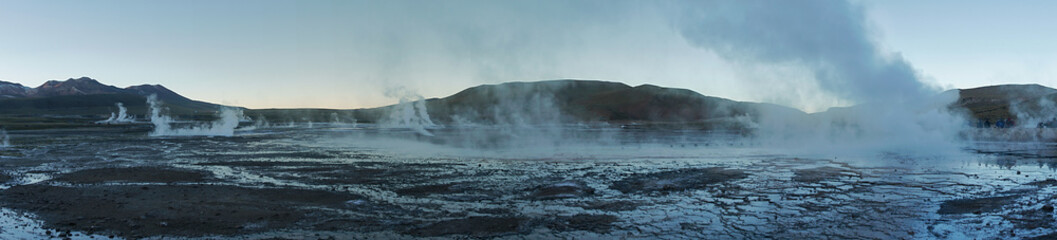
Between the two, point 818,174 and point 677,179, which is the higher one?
point 818,174

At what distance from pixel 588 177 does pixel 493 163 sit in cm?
630

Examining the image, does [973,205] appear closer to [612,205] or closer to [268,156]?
[612,205]

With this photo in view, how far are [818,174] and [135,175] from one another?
24019 mm

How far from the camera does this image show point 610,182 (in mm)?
18062

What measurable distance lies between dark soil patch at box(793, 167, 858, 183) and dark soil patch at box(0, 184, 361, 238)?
14.5m

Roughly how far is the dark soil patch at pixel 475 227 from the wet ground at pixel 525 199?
0.15 feet

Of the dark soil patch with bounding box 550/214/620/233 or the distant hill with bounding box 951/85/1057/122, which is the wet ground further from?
the distant hill with bounding box 951/85/1057/122

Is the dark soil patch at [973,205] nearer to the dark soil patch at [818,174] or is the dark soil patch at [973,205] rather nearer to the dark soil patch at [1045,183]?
the dark soil patch at [1045,183]

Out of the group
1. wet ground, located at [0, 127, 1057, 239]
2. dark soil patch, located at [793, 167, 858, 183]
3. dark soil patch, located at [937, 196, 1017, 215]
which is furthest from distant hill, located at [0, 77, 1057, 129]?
dark soil patch, located at [937, 196, 1017, 215]

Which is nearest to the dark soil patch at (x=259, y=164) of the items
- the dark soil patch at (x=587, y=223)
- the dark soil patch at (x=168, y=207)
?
the dark soil patch at (x=168, y=207)

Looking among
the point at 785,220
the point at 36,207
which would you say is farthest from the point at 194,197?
the point at 785,220

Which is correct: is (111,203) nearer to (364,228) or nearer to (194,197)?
(194,197)

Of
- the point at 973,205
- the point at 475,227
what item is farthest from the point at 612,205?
the point at 973,205

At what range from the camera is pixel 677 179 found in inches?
739
